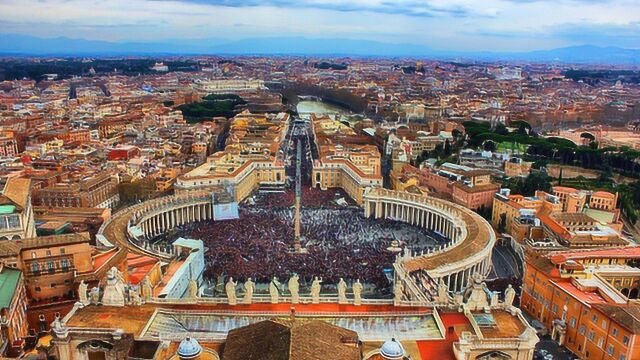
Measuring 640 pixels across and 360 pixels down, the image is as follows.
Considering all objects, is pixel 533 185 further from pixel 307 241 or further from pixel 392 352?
pixel 392 352

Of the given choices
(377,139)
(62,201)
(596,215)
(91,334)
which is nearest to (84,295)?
(91,334)

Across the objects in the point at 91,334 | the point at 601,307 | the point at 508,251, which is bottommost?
the point at 508,251

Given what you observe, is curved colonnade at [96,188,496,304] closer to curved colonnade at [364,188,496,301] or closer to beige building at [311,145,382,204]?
curved colonnade at [364,188,496,301]

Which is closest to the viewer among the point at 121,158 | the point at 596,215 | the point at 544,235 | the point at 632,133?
the point at 544,235

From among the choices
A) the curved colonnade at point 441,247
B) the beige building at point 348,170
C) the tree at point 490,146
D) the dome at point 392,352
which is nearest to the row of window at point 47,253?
the curved colonnade at point 441,247

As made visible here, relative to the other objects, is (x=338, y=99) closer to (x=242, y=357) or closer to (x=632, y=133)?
(x=632, y=133)

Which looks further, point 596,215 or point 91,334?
point 596,215

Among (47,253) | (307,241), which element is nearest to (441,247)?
(307,241)

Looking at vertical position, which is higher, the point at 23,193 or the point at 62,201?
the point at 23,193
